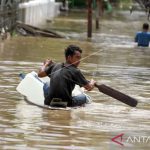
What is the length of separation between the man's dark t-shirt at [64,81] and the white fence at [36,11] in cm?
2544

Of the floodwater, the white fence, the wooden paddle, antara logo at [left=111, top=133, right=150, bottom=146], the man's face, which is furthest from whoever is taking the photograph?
the white fence

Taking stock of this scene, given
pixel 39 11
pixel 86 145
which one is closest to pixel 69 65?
pixel 86 145

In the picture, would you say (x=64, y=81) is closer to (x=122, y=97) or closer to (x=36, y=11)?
(x=122, y=97)

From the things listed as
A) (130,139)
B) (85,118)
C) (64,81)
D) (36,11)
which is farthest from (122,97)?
(36,11)

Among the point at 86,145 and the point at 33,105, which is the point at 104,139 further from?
the point at 33,105

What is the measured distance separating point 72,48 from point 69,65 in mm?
303

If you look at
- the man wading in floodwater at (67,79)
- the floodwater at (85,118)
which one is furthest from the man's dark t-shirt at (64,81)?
the floodwater at (85,118)

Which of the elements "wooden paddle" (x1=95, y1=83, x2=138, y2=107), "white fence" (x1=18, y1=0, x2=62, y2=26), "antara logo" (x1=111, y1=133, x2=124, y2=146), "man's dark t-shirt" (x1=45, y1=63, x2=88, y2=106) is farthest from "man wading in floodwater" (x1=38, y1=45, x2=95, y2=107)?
"white fence" (x1=18, y1=0, x2=62, y2=26)

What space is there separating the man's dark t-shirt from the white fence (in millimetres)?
25444

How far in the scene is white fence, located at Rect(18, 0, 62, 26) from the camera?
38531 mm

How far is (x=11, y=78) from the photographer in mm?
15688

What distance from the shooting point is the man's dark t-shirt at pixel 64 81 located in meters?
11.4

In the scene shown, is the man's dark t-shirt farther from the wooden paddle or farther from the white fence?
the white fence

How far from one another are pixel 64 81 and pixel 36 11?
34.6 m
